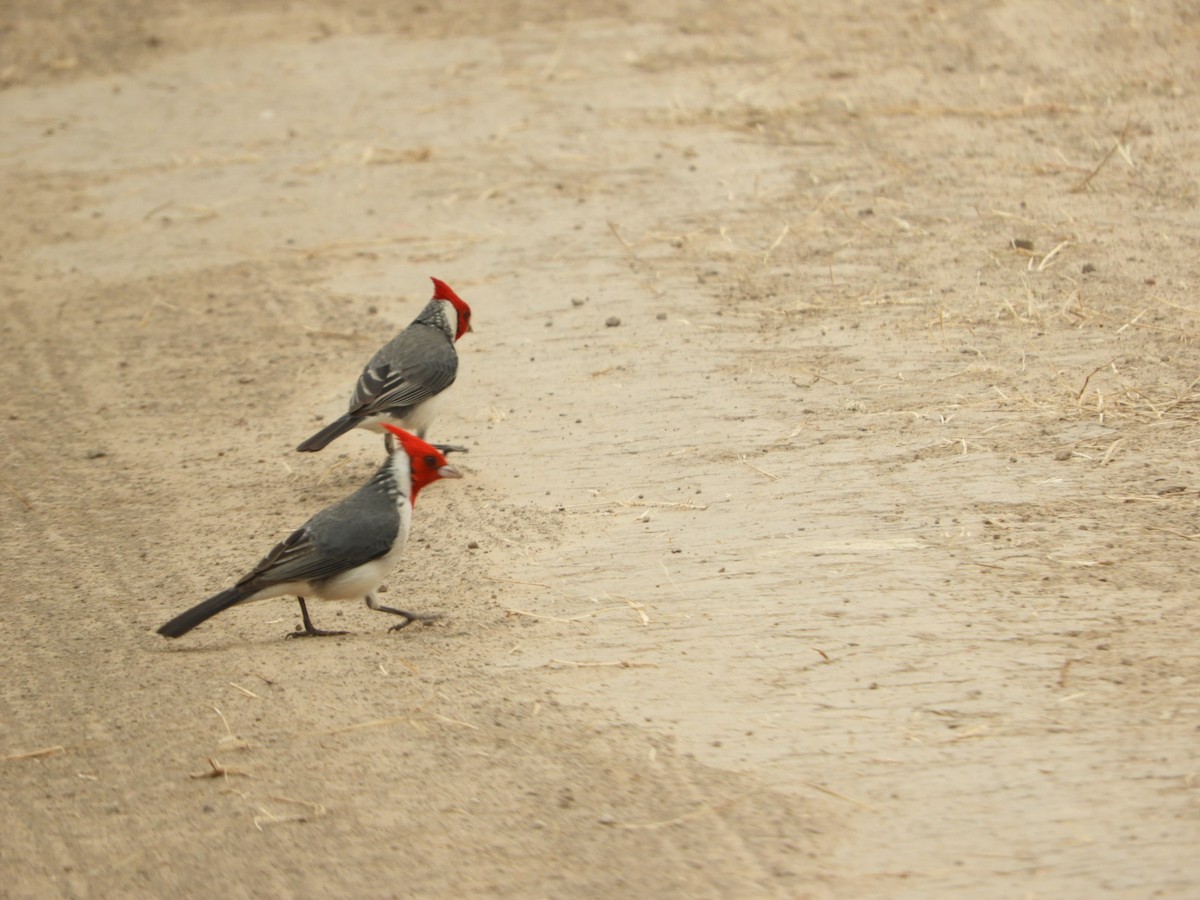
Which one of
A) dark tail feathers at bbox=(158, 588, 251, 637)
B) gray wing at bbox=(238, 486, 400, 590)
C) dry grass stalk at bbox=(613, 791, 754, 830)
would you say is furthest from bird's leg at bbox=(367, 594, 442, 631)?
dry grass stalk at bbox=(613, 791, 754, 830)

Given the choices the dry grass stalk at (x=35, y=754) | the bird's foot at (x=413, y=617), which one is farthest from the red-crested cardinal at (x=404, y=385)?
the dry grass stalk at (x=35, y=754)

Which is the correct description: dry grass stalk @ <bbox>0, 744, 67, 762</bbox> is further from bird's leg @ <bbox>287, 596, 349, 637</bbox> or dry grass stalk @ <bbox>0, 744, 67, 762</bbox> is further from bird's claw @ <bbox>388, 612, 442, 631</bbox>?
bird's claw @ <bbox>388, 612, 442, 631</bbox>

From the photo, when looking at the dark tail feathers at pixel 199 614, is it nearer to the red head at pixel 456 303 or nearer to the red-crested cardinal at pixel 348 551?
the red-crested cardinal at pixel 348 551

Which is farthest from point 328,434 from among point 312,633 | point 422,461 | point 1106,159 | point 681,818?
point 1106,159

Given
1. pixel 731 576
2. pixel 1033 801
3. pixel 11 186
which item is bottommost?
pixel 11 186

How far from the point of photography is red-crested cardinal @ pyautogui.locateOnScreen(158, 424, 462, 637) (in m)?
5.62

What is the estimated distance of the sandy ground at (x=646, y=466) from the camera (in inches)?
177

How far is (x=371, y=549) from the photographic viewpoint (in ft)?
18.9

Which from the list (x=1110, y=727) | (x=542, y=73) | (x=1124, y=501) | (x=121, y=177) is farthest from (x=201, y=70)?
(x=1110, y=727)

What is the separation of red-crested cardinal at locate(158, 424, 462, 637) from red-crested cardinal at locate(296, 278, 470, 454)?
3.42 feet

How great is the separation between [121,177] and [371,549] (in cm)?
747

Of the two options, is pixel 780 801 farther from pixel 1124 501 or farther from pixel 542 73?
pixel 542 73

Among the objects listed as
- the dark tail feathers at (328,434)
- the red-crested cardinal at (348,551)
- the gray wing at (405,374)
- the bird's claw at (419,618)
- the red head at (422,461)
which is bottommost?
the dark tail feathers at (328,434)

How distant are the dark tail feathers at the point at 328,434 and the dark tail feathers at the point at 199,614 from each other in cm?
136
